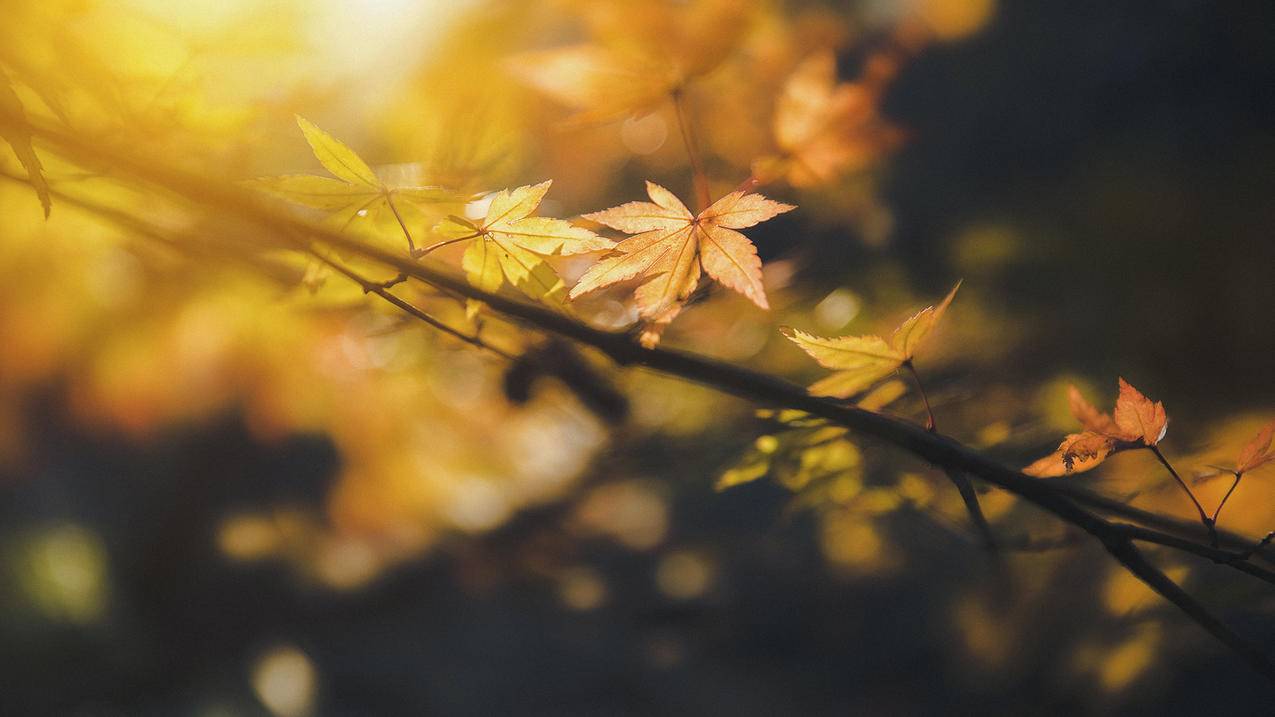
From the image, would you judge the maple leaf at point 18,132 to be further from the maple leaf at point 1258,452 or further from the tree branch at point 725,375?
the maple leaf at point 1258,452

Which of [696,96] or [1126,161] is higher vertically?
[1126,161]

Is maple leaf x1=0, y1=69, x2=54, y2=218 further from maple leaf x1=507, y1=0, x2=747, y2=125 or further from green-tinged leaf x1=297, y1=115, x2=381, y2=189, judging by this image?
maple leaf x1=507, y1=0, x2=747, y2=125

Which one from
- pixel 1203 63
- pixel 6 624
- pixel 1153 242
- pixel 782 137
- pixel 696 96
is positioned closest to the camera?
pixel 782 137

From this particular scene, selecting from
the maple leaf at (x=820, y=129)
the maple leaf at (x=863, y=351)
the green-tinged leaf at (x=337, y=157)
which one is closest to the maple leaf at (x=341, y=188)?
the green-tinged leaf at (x=337, y=157)

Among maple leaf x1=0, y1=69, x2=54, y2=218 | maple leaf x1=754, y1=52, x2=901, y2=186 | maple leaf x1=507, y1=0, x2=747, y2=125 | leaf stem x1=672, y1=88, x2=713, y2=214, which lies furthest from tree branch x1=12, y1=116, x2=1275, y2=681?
maple leaf x1=754, y1=52, x2=901, y2=186

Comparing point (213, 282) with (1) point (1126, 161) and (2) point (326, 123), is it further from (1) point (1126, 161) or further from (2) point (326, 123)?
(1) point (1126, 161)

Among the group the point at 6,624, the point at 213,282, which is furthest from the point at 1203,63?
the point at 6,624
